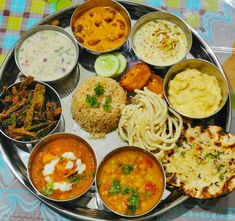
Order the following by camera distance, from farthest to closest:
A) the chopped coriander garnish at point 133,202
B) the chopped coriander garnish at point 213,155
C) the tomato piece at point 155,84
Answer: the tomato piece at point 155,84, the chopped coriander garnish at point 213,155, the chopped coriander garnish at point 133,202

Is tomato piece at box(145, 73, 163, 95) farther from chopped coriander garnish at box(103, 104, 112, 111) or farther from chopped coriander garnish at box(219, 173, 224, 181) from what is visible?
chopped coriander garnish at box(219, 173, 224, 181)

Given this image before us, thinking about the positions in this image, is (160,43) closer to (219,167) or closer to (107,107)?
(107,107)

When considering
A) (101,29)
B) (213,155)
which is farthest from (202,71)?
(101,29)

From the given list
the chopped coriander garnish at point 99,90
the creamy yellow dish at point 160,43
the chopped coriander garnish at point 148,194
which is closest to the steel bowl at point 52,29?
the chopped coriander garnish at point 99,90

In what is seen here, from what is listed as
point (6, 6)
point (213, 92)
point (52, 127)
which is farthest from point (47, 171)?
point (6, 6)

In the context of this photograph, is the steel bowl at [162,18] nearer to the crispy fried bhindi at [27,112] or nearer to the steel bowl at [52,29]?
the steel bowl at [52,29]

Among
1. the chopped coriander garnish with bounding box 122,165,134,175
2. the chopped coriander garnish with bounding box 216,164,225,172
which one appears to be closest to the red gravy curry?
the chopped coriander garnish with bounding box 122,165,134,175
